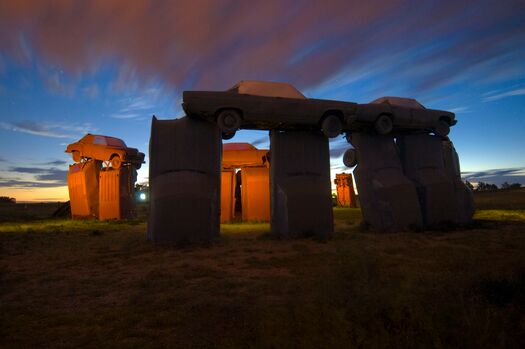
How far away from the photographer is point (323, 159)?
1115cm

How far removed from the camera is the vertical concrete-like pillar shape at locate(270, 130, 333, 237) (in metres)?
10.6

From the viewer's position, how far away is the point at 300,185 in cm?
1072

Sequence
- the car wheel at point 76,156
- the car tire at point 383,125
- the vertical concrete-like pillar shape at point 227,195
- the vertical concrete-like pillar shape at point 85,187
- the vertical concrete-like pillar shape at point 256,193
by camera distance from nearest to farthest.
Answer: the car tire at point 383,125 < the vertical concrete-like pillar shape at point 256,193 < the vertical concrete-like pillar shape at point 227,195 < the vertical concrete-like pillar shape at point 85,187 < the car wheel at point 76,156

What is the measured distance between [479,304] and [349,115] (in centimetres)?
821

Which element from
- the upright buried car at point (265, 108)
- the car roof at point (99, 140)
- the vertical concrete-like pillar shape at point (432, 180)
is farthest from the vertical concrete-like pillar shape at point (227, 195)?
the vertical concrete-like pillar shape at point (432, 180)

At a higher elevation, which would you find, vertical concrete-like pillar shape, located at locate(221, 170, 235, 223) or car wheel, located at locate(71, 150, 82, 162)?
car wheel, located at locate(71, 150, 82, 162)

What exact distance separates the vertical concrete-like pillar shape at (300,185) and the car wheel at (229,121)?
1.73 meters

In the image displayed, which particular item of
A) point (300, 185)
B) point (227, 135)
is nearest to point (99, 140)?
point (227, 135)

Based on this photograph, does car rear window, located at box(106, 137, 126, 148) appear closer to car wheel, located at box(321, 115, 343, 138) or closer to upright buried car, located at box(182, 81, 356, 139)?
upright buried car, located at box(182, 81, 356, 139)

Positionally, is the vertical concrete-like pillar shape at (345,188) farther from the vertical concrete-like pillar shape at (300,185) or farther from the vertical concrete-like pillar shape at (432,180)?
the vertical concrete-like pillar shape at (300,185)

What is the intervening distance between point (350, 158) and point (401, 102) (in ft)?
9.95

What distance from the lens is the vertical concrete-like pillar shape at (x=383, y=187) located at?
1175 centimetres

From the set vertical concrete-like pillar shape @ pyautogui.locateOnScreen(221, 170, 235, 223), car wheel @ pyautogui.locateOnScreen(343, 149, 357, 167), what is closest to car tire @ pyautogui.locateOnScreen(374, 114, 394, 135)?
car wheel @ pyautogui.locateOnScreen(343, 149, 357, 167)

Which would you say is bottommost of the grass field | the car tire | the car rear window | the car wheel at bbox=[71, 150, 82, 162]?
the grass field
